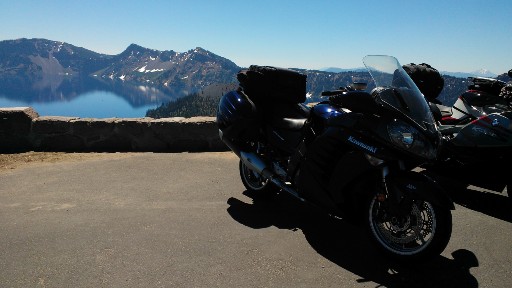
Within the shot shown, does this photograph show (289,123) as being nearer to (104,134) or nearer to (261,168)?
(261,168)

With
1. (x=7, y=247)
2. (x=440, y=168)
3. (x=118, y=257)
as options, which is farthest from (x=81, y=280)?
(x=440, y=168)

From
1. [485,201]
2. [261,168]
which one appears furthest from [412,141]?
[485,201]

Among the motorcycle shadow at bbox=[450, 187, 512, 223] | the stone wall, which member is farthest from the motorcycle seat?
the stone wall

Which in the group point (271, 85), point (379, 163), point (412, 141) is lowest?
point (379, 163)

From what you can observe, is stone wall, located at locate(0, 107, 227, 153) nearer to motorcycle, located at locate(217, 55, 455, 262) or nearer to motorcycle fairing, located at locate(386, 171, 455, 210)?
motorcycle, located at locate(217, 55, 455, 262)

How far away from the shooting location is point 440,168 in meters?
5.53

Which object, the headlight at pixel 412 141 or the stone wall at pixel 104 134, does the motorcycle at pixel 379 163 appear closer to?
the headlight at pixel 412 141

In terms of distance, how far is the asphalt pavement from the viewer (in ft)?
10.3

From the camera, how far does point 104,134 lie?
809 cm

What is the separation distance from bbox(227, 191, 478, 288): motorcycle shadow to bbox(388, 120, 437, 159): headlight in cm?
97

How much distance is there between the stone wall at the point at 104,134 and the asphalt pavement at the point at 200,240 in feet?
6.60

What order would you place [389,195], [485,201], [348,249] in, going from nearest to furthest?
1. [389,195]
2. [348,249]
3. [485,201]

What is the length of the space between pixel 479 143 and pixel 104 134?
6.88 meters

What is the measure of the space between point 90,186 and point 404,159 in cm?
446
